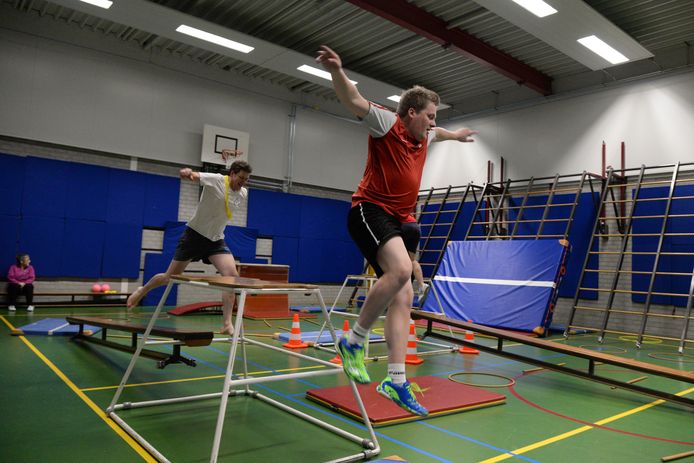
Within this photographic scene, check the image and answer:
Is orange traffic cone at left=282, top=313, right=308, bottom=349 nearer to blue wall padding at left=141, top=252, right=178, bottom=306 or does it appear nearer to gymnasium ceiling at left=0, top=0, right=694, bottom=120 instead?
gymnasium ceiling at left=0, top=0, right=694, bottom=120

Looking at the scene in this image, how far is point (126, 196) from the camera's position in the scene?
31.2 ft

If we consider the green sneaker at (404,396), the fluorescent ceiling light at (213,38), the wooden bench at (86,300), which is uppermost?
the fluorescent ceiling light at (213,38)

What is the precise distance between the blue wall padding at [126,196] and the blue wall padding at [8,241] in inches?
58.6

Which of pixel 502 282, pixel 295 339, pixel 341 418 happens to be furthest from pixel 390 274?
pixel 502 282

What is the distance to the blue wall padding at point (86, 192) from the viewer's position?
8938 millimetres

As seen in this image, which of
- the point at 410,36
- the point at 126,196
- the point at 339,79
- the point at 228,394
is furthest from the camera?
the point at 126,196

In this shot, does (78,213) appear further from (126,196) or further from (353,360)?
(353,360)

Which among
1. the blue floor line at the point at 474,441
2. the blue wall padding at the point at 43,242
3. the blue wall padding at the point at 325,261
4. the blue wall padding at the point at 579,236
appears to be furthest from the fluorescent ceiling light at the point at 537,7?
the blue wall padding at the point at 43,242

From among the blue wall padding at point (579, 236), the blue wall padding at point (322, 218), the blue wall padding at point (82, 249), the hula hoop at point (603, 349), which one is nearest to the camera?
the hula hoop at point (603, 349)

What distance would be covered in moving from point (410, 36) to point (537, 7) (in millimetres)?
2527

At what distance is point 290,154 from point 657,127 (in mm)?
7628

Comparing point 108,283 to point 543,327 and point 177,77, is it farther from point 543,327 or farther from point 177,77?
point 543,327

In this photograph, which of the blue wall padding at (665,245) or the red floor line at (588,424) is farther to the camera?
the blue wall padding at (665,245)

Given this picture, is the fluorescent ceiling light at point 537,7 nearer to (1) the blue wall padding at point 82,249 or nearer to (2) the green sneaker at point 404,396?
(2) the green sneaker at point 404,396
